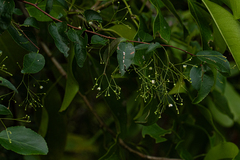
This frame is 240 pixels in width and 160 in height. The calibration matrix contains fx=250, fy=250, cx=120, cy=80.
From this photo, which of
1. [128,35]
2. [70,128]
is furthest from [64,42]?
[70,128]

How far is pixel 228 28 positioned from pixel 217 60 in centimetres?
7

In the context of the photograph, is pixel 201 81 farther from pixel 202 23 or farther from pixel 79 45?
pixel 79 45

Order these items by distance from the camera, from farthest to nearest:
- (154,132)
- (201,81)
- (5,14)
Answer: (154,132)
(201,81)
(5,14)

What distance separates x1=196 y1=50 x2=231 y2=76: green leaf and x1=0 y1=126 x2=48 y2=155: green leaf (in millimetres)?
340

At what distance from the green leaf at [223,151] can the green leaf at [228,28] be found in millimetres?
271

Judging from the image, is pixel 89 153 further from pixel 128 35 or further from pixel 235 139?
pixel 128 35

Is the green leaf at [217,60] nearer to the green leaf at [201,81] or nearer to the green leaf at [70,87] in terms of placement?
the green leaf at [201,81]

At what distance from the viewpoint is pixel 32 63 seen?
429mm

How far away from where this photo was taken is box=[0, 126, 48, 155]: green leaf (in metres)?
0.41

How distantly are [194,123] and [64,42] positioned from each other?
64 centimetres

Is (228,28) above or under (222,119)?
above

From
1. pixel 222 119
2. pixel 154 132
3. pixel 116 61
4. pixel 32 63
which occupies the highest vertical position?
pixel 32 63

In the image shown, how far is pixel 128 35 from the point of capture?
0.57 metres

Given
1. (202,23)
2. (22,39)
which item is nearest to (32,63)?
(22,39)
